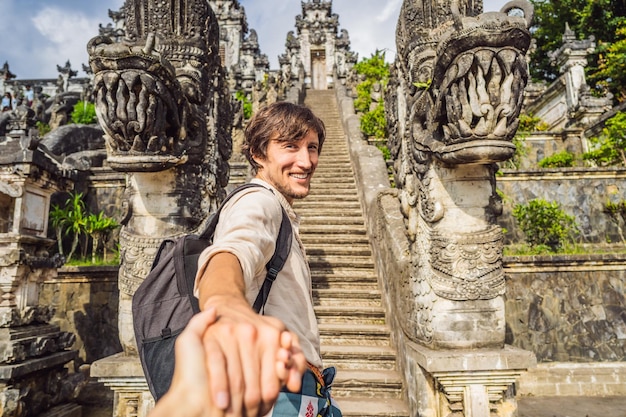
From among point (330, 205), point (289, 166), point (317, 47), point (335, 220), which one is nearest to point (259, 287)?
point (289, 166)

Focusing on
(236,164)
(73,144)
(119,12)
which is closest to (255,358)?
(236,164)

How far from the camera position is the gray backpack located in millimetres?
1091

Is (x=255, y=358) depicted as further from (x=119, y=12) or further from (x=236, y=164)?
(x=119, y=12)

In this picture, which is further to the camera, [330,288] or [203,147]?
[330,288]

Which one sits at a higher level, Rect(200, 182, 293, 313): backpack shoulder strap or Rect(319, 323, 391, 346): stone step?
Rect(200, 182, 293, 313): backpack shoulder strap

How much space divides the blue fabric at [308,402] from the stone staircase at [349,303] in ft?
8.94

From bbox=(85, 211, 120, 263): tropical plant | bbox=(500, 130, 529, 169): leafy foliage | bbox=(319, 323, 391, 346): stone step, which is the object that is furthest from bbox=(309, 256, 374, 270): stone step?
bbox=(500, 130, 529, 169): leafy foliage

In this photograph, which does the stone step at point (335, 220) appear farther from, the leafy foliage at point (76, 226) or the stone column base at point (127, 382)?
the leafy foliage at point (76, 226)

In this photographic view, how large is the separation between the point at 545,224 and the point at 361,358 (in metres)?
5.45

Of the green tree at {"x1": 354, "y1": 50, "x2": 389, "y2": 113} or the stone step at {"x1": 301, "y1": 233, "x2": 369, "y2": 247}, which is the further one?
the green tree at {"x1": 354, "y1": 50, "x2": 389, "y2": 113}

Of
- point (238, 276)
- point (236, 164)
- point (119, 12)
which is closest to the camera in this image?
point (238, 276)

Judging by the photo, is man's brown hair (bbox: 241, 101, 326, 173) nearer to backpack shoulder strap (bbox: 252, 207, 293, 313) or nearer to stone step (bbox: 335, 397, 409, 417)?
backpack shoulder strap (bbox: 252, 207, 293, 313)

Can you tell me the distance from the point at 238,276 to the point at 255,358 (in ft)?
0.96

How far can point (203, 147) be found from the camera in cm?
371
